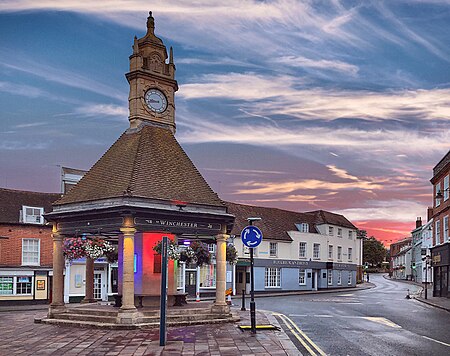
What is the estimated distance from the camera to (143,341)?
1655cm

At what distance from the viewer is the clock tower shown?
974 inches

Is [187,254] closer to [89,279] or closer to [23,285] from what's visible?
[89,279]

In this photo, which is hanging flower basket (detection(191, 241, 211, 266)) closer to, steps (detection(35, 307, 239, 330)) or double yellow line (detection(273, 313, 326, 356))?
steps (detection(35, 307, 239, 330))

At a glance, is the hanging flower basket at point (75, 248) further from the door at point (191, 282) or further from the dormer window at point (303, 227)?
the dormer window at point (303, 227)

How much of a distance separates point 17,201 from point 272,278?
27692 mm

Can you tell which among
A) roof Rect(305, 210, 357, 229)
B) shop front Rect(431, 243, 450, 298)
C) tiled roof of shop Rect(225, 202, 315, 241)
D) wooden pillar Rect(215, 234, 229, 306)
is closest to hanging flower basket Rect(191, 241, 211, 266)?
wooden pillar Rect(215, 234, 229, 306)

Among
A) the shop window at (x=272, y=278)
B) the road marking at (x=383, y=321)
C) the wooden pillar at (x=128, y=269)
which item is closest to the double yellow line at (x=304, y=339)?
the road marking at (x=383, y=321)

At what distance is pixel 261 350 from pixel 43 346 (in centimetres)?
621

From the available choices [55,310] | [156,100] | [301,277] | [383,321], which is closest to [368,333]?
[383,321]

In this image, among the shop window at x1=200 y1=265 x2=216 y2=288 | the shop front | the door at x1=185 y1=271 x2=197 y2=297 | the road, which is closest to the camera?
the road

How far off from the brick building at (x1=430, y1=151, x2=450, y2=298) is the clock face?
26.7 metres

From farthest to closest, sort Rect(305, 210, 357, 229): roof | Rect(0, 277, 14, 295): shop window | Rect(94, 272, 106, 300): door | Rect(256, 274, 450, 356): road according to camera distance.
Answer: Rect(305, 210, 357, 229): roof, Rect(94, 272, 106, 300): door, Rect(0, 277, 14, 295): shop window, Rect(256, 274, 450, 356): road

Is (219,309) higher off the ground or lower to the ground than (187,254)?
lower

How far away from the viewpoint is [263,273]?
57156 millimetres
